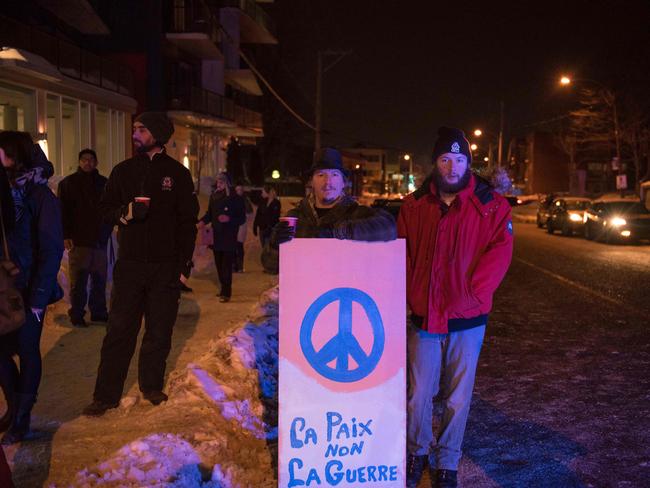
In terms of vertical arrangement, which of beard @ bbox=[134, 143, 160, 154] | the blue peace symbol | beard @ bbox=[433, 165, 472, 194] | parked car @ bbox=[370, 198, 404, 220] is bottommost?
the blue peace symbol

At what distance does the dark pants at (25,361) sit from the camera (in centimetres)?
509

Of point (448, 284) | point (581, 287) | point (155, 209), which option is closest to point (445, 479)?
point (448, 284)

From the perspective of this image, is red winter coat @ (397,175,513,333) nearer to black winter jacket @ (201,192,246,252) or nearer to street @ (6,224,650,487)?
street @ (6,224,650,487)

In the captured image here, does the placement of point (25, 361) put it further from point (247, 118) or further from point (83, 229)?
point (247, 118)

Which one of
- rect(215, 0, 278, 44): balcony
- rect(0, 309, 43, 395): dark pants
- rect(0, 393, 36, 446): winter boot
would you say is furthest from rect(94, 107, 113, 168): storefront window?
rect(0, 393, 36, 446): winter boot

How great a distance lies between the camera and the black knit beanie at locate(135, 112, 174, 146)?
5.81m

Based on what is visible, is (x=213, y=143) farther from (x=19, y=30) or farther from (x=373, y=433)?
(x=373, y=433)

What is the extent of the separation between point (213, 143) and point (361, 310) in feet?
125

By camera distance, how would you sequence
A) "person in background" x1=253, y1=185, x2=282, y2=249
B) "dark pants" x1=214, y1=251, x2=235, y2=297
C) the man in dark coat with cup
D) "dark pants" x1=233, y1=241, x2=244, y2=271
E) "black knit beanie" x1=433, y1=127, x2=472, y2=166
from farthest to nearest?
"person in background" x1=253, y1=185, x2=282, y2=249 < "dark pants" x1=233, y1=241, x2=244, y2=271 < "dark pants" x1=214, y1=251, x2=235, y2=297 < "black knit beanie" x1=433, y1=127, x2=472, y2=166 < the man in dark coat with cup

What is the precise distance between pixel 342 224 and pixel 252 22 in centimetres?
4013

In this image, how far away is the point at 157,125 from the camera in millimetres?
5848

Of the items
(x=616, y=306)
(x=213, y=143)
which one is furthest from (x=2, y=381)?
(x=213, y=143)

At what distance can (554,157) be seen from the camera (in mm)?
89312

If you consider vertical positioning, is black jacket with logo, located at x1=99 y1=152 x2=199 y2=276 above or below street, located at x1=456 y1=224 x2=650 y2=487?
above
